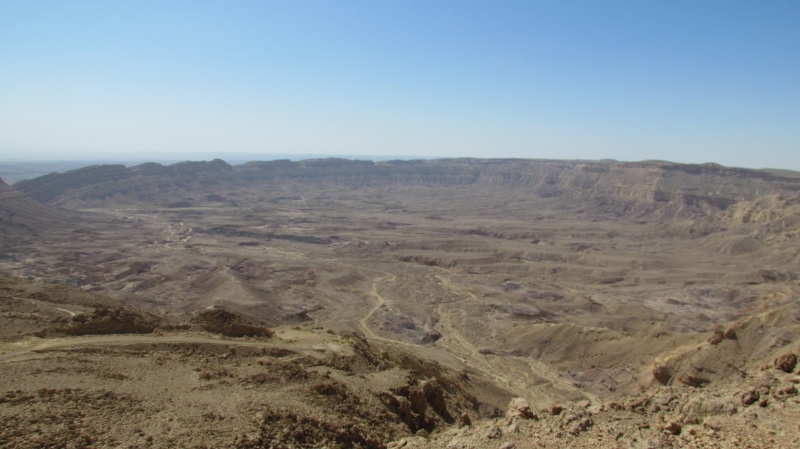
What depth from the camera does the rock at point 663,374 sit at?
31062mm

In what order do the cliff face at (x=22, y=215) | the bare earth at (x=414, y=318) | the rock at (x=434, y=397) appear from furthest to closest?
the cliff face at (x=22, y=215)
the rock at (x=434, y=397)
the bare earth at (x=414, y=318)

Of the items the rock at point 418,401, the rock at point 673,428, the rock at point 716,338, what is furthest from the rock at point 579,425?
the rock at point 716,338

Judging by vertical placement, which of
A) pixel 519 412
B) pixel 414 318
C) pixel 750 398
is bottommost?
pixel 414 318

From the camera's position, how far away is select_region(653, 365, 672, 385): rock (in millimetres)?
31062

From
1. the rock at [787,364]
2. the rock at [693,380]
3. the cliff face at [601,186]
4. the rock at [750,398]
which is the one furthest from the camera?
the cliff face at [601,186]

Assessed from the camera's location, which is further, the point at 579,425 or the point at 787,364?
the point at 787,364

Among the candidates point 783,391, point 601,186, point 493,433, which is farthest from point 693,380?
point 601,186

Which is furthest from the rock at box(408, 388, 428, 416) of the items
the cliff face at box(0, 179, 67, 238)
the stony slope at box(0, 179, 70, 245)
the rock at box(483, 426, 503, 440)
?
the cliff face at box(0, 179, 67, 238)

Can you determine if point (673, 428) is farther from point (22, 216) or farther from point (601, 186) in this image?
point (601, 186)

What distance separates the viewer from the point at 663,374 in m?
31.2

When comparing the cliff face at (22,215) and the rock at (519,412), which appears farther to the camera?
the cliff face at (22,215)

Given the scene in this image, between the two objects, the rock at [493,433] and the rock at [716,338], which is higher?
the rock at [493,433]

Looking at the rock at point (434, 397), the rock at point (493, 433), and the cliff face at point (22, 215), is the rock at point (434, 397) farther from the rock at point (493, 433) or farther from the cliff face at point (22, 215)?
the cliff face at point (22, 215)

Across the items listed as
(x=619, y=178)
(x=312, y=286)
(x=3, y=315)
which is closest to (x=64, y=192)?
(x=312, y=286)
